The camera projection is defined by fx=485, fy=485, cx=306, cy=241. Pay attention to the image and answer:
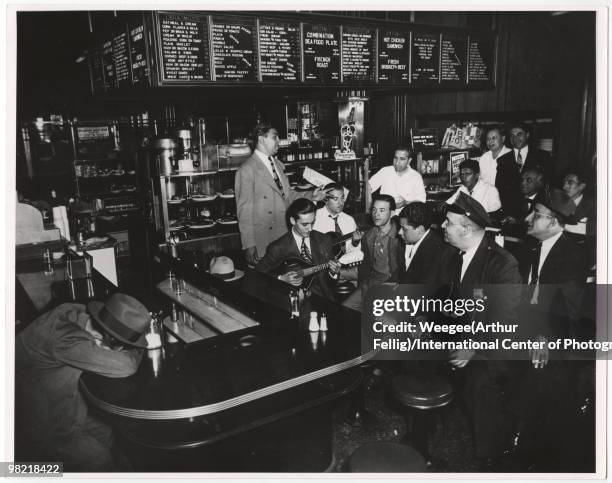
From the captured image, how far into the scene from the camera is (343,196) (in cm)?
420

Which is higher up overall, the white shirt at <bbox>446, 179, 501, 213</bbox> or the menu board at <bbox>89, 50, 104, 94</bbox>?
the menu board at <bbox>89, 50, 104, 94</bbox>

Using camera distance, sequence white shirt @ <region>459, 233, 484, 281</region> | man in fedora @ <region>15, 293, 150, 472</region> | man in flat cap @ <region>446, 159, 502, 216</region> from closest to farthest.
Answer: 1. man in fedora @ <region>15, 293, 150, 472</region>
2. white shirt @ <region>459, 233, 484, 281</region>
3. man in flat cap @ <region>446, 159, 502, 216</region>

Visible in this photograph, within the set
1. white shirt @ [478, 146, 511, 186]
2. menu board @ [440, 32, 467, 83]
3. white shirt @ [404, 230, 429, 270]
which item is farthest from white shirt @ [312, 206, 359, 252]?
A: white shirt @ [478, 146, 511, 186]

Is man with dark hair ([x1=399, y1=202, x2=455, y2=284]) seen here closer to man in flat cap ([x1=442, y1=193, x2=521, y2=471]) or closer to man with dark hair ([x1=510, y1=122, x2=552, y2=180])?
man in flat cap ([x1=442, y1=193, x2=521, y2=471])

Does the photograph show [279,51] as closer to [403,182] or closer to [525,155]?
[403,182]

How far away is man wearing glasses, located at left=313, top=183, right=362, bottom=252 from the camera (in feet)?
13.6

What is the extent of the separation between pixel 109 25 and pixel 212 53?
134 cm

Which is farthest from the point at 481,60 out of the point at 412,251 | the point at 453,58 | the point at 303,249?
the point at 303,249

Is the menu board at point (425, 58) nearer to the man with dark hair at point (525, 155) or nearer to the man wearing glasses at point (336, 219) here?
the man with dark hair at point (525, 155)

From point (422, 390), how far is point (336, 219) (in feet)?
7.17

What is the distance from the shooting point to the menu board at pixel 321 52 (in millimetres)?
4160

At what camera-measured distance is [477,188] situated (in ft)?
17.3

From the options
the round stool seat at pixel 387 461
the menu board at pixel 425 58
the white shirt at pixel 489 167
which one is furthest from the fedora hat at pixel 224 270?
the white shirt at pixel 489 167

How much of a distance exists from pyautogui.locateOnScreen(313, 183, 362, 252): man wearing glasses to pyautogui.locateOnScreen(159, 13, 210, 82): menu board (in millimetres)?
1389
